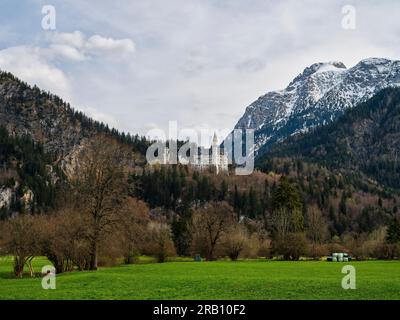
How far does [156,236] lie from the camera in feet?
303

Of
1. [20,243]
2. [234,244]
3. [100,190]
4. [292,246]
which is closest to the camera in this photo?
[20,243]

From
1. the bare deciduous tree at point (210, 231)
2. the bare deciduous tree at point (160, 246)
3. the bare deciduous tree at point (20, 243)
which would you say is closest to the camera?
the bare deciduous tree at point (20, 243)

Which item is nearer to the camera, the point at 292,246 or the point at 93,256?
the point at 93,256

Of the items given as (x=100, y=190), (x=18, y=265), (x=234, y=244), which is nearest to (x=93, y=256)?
(x=100, y=190)

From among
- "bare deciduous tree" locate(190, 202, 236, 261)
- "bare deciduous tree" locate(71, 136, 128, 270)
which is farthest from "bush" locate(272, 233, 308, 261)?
"bare deciduous tree" locate(71, 136, 128, 270)

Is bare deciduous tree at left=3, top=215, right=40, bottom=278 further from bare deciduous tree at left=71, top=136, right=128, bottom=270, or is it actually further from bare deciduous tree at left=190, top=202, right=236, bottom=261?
bare deciduous tree at left=190, top=202, right=236, bottom=261

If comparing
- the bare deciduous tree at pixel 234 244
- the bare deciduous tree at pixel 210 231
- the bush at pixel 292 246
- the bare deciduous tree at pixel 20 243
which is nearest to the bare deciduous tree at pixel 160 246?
the bare deciduous tree at pixel 210 231

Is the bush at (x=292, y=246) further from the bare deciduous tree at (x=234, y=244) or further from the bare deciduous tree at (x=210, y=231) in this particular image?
the bare deciduous tree at (x=210, y=231)

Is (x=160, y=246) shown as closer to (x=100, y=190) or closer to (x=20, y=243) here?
(x=100, y=190)
